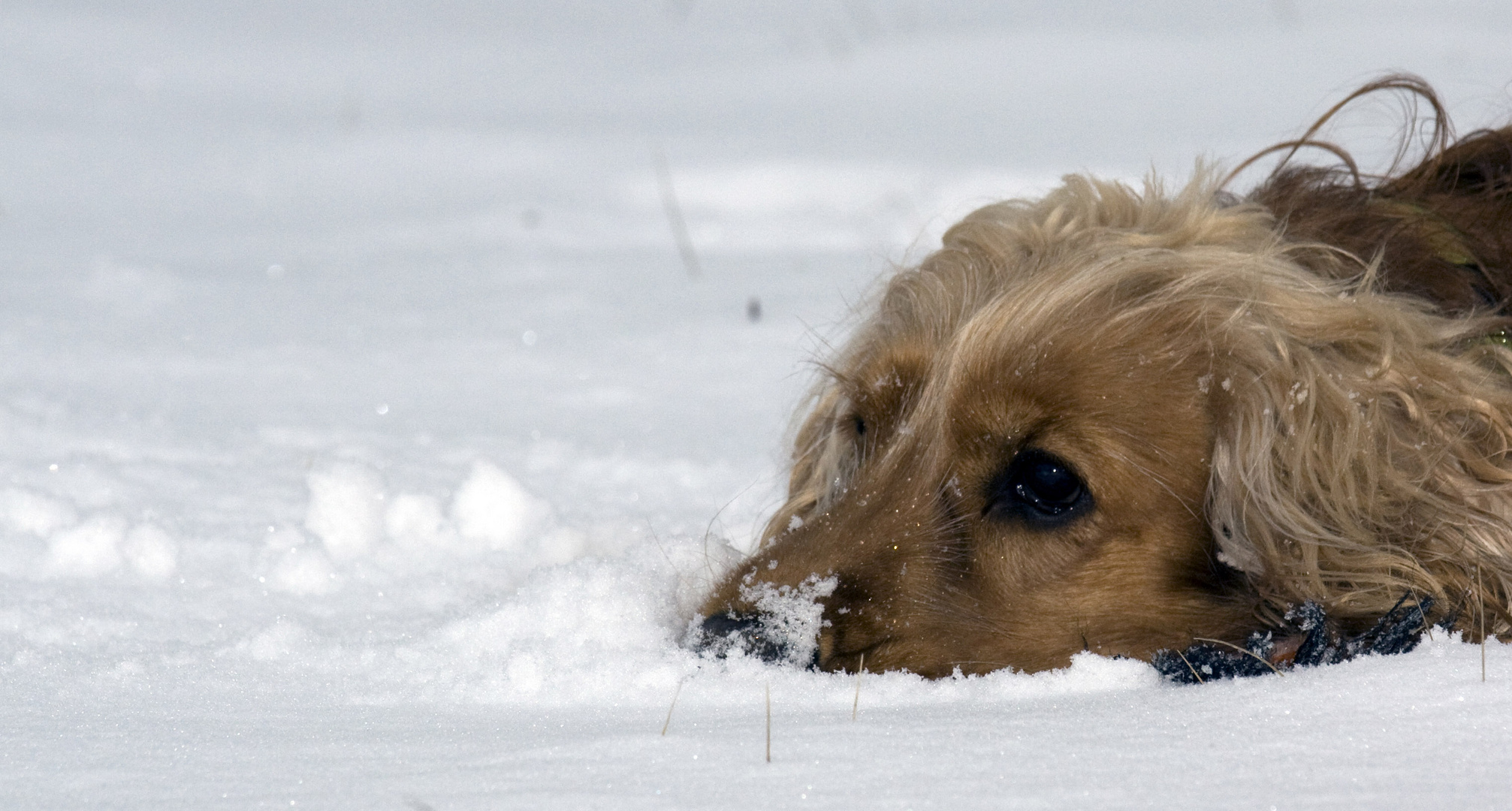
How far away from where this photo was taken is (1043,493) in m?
2.48

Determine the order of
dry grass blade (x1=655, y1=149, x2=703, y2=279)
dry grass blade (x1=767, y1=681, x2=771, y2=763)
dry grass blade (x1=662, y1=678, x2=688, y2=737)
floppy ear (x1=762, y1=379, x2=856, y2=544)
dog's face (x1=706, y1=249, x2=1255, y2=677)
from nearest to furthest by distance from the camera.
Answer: dry grass blade (x1=767, y1=681, x2=771, y2=763)
dry grass blade (x1=662, y1=678, x2=688, y2=737)
dog's face (x1=706, y1=249, x2=1255, y2=677)
floppy ear (x1=762, y1=379, x2=856, y2=544)
dry grass blade (x1=655, y1=149, x2=703, y2=279)

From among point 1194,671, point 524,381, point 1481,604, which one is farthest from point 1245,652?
point 524,381

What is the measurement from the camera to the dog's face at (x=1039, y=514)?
7.90 feet

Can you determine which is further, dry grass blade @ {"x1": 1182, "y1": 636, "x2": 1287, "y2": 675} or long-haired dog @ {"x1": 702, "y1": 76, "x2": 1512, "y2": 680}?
long-haired dog @ {"x1": 702, "y1": 76, "x2": 1512, "y2": 680}

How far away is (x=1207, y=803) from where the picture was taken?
5.06 feet

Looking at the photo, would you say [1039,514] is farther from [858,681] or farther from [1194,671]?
[858,681]

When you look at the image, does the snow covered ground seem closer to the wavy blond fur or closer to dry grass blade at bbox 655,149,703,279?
dry grass blade at bbox 655,149,703,279

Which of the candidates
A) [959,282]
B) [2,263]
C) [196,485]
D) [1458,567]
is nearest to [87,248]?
[2,263]

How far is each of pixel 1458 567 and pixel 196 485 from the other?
271 cm

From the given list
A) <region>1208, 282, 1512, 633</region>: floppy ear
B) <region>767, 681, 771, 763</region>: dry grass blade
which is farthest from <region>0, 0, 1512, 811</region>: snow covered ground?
<region>1208, 282, 1512, 633</region>: floppy ear

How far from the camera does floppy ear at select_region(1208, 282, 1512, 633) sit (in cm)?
253

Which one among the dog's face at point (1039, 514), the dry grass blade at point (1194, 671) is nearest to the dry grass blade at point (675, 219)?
the dog's face at point (1039, 514)

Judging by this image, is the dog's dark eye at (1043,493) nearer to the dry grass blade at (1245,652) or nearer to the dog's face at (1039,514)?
the dog's face at (1039,514)

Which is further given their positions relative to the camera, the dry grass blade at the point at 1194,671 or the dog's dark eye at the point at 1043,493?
the dog's dark eye at the point at 1043,493
